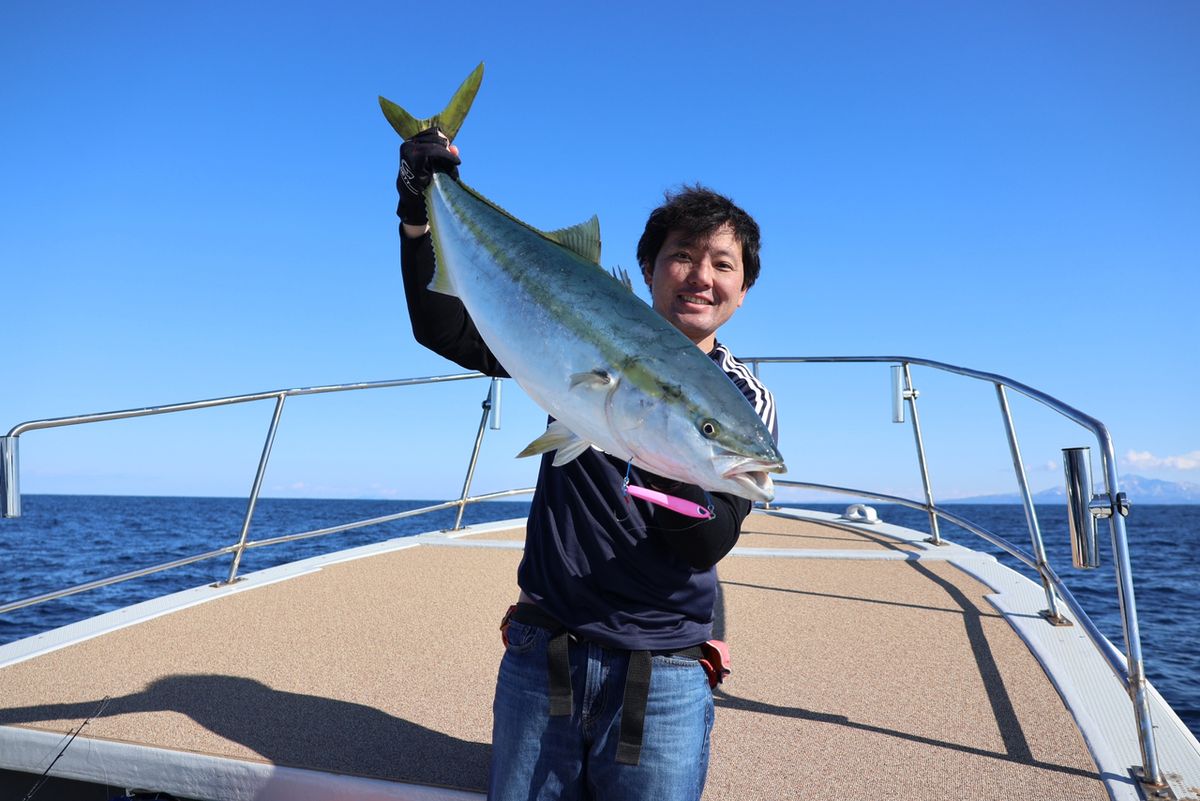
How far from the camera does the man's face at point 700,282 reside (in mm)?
1857

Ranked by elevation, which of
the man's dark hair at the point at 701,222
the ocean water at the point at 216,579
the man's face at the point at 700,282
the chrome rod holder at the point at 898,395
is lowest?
the ocean water at the point at 216,579

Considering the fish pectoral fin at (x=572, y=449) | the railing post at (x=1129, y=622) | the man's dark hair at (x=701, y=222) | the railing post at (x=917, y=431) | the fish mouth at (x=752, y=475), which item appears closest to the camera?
the fish mouth at (x=752, y=475)

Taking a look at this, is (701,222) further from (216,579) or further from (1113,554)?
(216,579)

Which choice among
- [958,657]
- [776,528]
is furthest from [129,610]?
[776,528]

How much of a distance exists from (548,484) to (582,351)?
693mm

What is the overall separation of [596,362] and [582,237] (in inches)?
13.5

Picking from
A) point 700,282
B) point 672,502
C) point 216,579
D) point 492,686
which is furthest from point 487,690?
point 216,579

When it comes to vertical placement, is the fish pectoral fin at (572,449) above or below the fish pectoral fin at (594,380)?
below

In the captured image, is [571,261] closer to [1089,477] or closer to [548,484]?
[548,484]

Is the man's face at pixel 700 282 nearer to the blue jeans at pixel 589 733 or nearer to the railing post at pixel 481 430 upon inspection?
the blue jeans at pixel 589 733

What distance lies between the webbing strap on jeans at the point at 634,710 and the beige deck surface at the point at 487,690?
2.56ft

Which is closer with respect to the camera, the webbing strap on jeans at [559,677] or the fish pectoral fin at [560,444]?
the fish pectoral fin at [560,444]

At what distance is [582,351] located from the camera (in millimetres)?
1192

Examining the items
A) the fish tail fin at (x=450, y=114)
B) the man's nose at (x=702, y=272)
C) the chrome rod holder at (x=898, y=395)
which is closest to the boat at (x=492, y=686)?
the chrome rod holder at (x=898, y=395)
